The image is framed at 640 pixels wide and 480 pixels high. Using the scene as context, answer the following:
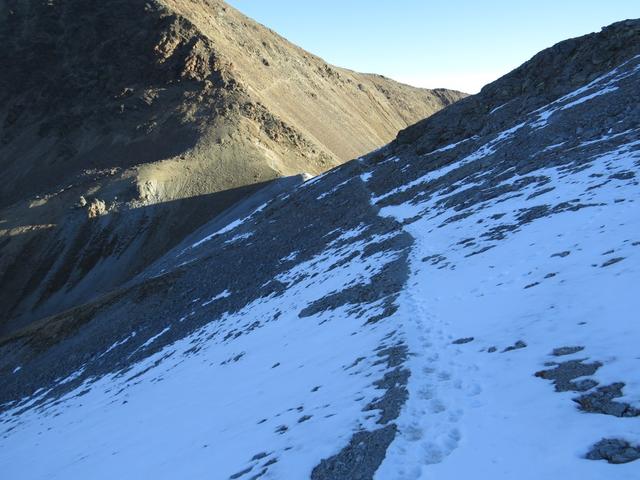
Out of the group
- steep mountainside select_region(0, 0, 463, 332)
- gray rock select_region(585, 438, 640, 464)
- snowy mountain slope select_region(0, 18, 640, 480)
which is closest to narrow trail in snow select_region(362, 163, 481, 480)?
snowy mountain slope select_region(0, 18, 640, 480)

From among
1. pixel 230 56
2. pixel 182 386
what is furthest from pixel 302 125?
pixel 182 386

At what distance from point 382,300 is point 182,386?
7.59 metres

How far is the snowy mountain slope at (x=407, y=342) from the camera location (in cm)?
663

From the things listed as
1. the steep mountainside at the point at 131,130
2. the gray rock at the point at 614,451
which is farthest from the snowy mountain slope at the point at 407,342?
the steep mountainside at the point at 131,130

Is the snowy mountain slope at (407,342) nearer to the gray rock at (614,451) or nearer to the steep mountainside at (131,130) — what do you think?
the gray rock at (614,451)

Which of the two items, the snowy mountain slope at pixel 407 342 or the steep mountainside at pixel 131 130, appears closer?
the snowy mountain slope at pixel 407 342

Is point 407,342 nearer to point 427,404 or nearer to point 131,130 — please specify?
point 427,404

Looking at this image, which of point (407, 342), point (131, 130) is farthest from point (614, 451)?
point (131, 130)

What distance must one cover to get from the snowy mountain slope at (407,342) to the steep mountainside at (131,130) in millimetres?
26440

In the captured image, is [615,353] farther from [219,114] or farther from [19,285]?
[219,114]

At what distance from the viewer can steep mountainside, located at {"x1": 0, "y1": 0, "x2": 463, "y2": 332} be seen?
5872 centimetres

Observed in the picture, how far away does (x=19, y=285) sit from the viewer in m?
57.9

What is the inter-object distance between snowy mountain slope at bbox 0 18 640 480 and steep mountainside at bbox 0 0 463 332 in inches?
1041

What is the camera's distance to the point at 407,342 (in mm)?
10453
